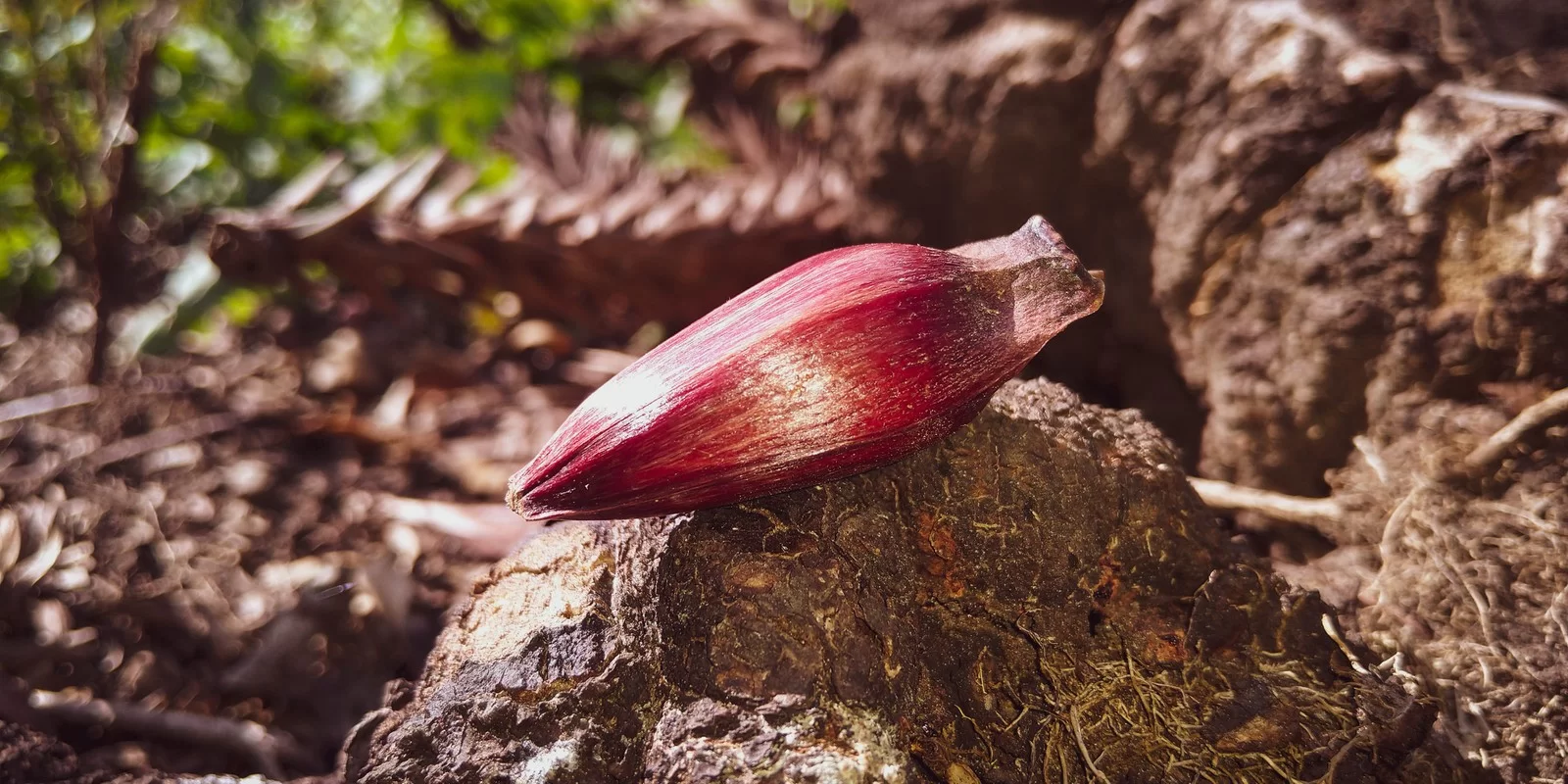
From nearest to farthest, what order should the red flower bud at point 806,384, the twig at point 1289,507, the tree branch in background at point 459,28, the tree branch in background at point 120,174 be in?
the red flower bud at point 806,384 < the twig at point 1289,507 < the tree branch in background at point 120,174 < the tree branch in background at point 459,28

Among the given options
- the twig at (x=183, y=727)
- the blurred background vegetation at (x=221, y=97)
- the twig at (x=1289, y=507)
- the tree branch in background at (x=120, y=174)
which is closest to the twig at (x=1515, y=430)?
the twig at (x=1289, y=507)

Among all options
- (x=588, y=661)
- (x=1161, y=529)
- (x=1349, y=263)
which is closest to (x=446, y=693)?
(x=588, y=661)

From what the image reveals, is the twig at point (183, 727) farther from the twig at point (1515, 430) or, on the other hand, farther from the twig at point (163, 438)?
the twig at point (1515, 430)

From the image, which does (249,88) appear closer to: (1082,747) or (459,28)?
(459,28)

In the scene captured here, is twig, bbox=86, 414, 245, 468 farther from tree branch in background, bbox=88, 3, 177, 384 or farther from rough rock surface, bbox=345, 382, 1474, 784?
rough rock surface, bbox=345, 382, 1474, 784

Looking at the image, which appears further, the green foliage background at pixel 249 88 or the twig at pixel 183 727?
the green foliage background at pixel 249 88

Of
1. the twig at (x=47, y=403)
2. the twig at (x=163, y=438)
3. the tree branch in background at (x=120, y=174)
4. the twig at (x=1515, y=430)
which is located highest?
the twig at (x=1515, y=430)

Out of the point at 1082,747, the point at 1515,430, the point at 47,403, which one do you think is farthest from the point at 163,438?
the point at 1515,430

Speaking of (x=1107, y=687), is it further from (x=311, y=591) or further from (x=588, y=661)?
(x=311, y=591)
